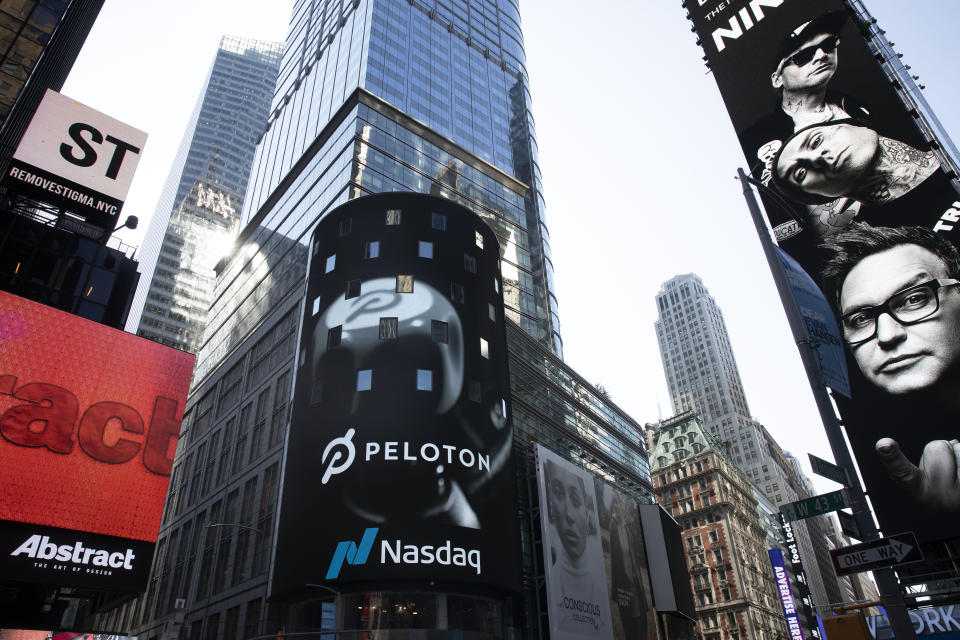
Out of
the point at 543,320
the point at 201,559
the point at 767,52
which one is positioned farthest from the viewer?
the point at 543,320

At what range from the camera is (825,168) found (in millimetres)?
26031

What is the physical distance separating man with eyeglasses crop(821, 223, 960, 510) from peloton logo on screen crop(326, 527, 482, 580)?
2211cm

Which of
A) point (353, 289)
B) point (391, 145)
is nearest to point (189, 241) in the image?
point (391, 145)

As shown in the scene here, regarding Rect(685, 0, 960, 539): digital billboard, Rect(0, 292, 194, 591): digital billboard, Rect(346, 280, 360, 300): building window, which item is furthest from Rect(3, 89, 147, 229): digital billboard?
Rect(685, 0, 960, 539): digital billboard

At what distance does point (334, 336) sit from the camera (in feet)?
138

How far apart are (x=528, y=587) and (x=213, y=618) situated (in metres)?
23.4

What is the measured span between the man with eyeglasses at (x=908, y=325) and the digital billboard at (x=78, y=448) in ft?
107

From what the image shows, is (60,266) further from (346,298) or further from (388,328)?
(388,328)

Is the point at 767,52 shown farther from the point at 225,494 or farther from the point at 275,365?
the point at 225,494

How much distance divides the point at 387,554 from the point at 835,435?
2686cm

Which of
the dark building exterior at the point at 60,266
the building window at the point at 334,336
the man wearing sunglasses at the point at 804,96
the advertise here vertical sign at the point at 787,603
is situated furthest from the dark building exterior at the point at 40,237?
the advertise here vertical sign at the point at 787,603

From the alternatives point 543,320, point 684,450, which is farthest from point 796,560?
point 543,320

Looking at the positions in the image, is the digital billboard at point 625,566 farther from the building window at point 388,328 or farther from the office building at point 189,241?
the office building at point 189,241

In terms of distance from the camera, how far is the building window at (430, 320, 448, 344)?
42.0m
